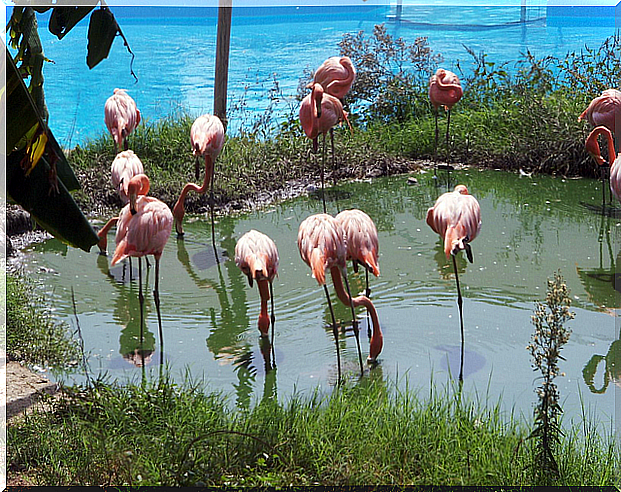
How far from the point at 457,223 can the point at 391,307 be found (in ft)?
2.64

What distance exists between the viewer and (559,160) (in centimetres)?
650

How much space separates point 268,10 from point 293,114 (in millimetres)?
18684

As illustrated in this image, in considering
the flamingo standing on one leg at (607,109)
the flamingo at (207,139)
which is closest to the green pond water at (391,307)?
the flamingo at (207,139)

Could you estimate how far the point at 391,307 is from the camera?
3.82 m

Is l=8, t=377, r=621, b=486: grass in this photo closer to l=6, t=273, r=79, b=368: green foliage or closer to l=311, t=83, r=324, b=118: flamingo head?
l=6, t=273, r=79, b=368: green foliage

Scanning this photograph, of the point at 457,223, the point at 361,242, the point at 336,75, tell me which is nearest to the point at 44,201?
the point at 361,242

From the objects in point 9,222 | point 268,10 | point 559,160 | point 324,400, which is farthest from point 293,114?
point 268,10

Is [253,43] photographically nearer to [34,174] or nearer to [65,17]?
[65,17]

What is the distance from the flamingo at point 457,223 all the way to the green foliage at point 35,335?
1.70 meters

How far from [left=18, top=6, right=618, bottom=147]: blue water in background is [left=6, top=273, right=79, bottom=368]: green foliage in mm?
15509

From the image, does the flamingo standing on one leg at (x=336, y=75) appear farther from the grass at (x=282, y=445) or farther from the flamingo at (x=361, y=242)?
the grass at (x=282, y=445)

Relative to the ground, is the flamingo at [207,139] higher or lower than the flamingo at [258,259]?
higher

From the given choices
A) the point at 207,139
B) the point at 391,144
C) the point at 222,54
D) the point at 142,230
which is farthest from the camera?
the point at 391,144

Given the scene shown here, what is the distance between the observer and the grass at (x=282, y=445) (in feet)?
7.26
